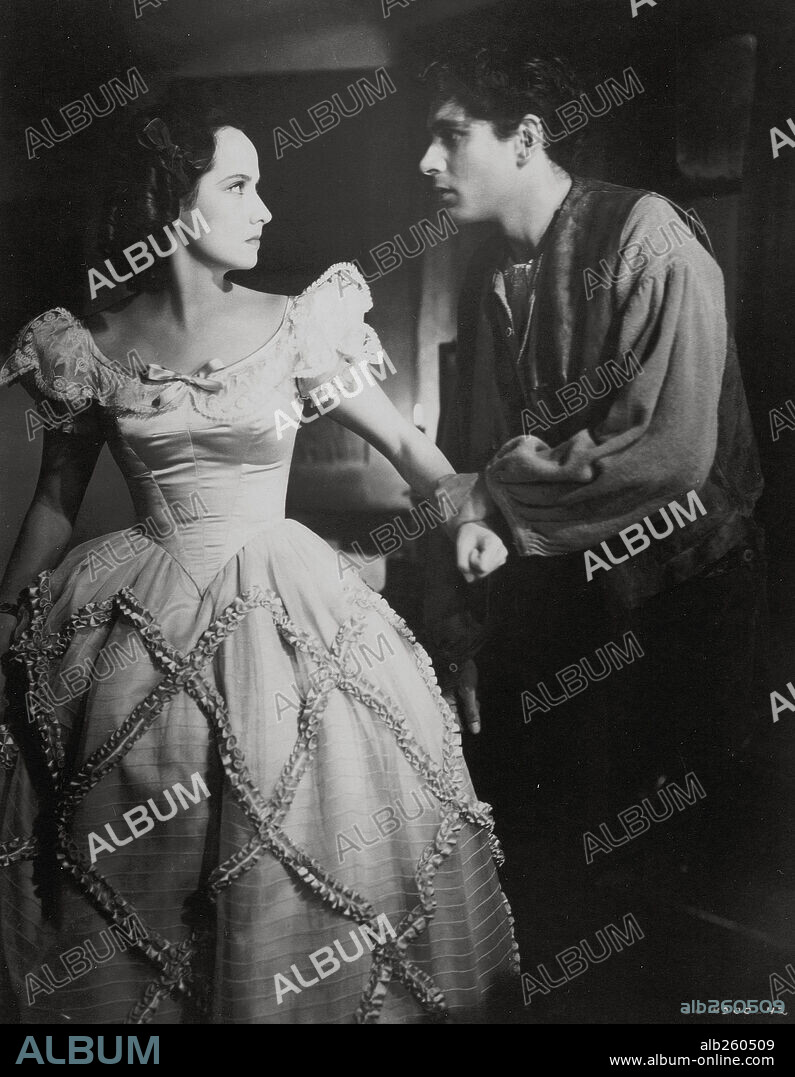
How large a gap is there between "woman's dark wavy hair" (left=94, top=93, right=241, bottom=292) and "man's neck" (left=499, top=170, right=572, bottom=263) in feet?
1.75

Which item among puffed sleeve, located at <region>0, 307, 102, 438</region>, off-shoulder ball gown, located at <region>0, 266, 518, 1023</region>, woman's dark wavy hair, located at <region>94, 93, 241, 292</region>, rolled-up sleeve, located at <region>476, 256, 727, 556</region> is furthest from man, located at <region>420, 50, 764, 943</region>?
puffed sleeve, located at <region>0, 307, 102, 438</region>

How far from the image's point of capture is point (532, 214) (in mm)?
1572

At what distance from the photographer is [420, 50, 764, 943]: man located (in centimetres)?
155

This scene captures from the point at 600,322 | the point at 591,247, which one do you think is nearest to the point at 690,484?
the point at 600,322

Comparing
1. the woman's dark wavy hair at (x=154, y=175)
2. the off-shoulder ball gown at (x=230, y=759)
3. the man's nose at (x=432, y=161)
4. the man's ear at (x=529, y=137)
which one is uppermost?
the woman's dark wavy hair at (x=154, y=175)

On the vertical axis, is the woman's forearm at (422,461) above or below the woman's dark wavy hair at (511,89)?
below

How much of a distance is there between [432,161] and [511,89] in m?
0.19

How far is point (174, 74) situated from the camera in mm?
1616

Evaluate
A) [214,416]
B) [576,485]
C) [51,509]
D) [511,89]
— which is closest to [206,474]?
[214,416]

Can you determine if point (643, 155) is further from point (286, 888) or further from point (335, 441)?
point (286, 888)

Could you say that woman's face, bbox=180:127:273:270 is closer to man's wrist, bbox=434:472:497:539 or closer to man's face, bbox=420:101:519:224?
man's face, bbox=420:101:519:224

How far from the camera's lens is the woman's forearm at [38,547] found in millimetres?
1622

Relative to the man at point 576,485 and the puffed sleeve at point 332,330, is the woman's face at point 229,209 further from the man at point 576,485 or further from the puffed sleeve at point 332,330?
the man at point 576,485

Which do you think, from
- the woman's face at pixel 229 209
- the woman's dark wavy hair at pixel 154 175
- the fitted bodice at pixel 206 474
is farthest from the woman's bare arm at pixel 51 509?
the woman's face at pixel 229 209
